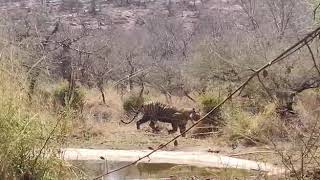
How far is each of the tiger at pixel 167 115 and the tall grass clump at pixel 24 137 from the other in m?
12.2

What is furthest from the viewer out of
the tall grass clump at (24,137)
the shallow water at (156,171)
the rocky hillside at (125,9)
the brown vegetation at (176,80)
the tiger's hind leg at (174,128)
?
the rocky hillside at (125,9)

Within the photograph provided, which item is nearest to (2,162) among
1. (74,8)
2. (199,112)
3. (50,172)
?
(50,172)

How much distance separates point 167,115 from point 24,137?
13.4 meters

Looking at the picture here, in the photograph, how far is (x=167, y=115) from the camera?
18875mm

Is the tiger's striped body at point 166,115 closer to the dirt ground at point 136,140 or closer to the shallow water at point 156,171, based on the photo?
the dirt ground at point 136,140

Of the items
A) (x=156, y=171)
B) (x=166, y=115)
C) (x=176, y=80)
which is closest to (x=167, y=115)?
(x=166, y=115)

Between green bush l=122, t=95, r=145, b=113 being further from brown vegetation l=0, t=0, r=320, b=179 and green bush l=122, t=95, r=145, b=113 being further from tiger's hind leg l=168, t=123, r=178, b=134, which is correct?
tiger's hind leg l=168, t=123, r=178, b=134

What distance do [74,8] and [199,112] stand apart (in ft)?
181

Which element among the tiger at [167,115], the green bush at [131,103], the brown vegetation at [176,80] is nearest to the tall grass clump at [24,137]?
the brown vegetation at [176,80]

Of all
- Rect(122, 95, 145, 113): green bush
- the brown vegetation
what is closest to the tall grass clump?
the brown vegetation

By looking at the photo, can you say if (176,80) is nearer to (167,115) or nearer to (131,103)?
(131,103)

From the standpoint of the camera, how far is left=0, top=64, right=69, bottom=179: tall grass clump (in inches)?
215

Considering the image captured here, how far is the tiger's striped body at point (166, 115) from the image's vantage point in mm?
18391

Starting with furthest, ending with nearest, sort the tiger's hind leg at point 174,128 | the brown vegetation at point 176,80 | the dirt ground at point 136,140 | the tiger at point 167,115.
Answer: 1. the tiger's hind leg at point 174,128
2. the tiger at point 167,115
3. the dirt ground at point 136,140
4. the brown vegetation at point 176,80
